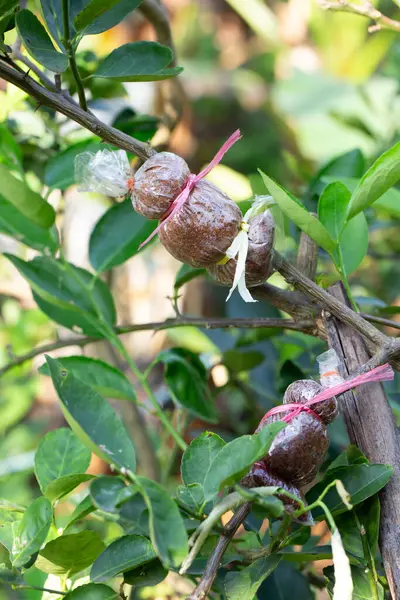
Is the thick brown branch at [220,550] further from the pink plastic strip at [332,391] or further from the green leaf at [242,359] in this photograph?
the green leaf at [242,359]

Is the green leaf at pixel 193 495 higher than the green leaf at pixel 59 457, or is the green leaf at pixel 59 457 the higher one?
the green leaf at pixel 193 495

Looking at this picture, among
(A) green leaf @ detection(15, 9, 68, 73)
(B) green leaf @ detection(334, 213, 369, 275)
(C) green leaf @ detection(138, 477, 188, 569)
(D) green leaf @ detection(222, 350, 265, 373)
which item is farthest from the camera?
(D) green leaf @ detection(222, 350, 265, 373)

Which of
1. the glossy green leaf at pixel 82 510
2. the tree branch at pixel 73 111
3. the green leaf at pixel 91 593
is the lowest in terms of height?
the green leaf at pixel 91 593

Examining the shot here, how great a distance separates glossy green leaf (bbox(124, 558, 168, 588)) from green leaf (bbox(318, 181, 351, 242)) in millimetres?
256

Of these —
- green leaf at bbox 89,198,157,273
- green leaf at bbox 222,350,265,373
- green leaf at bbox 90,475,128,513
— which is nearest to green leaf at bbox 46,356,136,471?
green leaf at bbox 90,475,128,513

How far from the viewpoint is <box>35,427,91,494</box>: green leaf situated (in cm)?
45

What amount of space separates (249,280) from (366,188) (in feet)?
0.32

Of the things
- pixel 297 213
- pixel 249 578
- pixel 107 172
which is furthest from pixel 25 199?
pixel 249 578

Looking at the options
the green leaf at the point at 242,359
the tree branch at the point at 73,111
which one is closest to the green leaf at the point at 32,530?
the tree branch at the point at 73,111

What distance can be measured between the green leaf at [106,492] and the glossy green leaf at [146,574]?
7 centimetres

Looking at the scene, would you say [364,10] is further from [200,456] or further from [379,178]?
[200,456]

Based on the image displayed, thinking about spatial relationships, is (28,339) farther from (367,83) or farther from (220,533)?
(367,83)

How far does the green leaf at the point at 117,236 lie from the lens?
623 mm

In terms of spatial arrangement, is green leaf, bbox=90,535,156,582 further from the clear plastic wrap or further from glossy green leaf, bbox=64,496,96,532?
the clear plastic wrap
